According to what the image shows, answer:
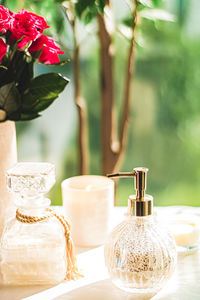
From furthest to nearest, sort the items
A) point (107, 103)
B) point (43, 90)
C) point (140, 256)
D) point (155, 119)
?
point (155, 119) < point (107, 103) < point (43, 90) < point (140, 256)

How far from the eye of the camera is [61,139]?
2.80 m

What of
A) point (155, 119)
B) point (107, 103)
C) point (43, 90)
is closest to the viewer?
point (43, 90)

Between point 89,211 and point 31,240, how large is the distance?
5.2 inches

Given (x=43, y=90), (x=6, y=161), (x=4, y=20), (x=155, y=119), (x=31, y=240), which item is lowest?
(x=155, y=119)

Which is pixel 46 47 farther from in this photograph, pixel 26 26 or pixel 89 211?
pixel 89 211

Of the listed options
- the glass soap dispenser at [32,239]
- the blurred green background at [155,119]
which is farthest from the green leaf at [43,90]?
the blurred green background at [155,119]

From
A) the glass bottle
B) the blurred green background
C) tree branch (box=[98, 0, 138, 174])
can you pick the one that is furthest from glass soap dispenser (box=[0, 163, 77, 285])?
the blurred green background

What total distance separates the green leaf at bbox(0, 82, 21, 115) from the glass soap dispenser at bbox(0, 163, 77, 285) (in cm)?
10

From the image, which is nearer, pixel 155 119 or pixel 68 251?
pixel 68 251

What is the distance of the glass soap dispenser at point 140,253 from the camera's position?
545 mm

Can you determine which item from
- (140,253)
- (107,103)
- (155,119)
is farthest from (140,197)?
(155,119)

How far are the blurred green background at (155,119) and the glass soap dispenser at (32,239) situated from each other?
211 centimetres

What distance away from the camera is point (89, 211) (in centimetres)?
70

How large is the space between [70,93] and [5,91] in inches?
82.3
